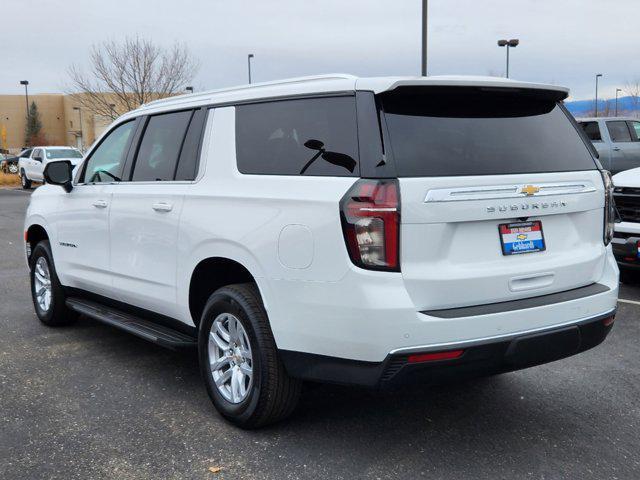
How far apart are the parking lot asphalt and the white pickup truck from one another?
→ 22.6 meters

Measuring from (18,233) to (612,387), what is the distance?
1221 cm

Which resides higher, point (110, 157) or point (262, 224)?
point (110, 157)

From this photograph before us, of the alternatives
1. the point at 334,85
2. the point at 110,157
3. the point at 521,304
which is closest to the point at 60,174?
the point at 110,157

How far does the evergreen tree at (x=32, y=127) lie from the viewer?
94750 millimetres

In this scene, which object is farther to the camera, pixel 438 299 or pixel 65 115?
pixel 65 115

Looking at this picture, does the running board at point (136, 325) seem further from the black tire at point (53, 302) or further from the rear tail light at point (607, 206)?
the rear tail light at point (607, 206)

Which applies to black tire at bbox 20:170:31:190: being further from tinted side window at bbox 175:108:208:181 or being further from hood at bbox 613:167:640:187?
tinted side window at bbox 175:108:208:181

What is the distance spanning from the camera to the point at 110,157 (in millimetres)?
5273

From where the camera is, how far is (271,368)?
11.6 ft

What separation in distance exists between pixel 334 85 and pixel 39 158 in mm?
27262

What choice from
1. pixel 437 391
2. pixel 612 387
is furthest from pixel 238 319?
pixel 612 387

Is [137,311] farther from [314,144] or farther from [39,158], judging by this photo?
[39,158]

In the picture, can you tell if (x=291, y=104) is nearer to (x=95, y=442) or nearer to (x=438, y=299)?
(x=438, y=299)

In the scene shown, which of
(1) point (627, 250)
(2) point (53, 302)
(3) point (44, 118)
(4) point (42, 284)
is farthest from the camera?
(3) point (44, 118)
